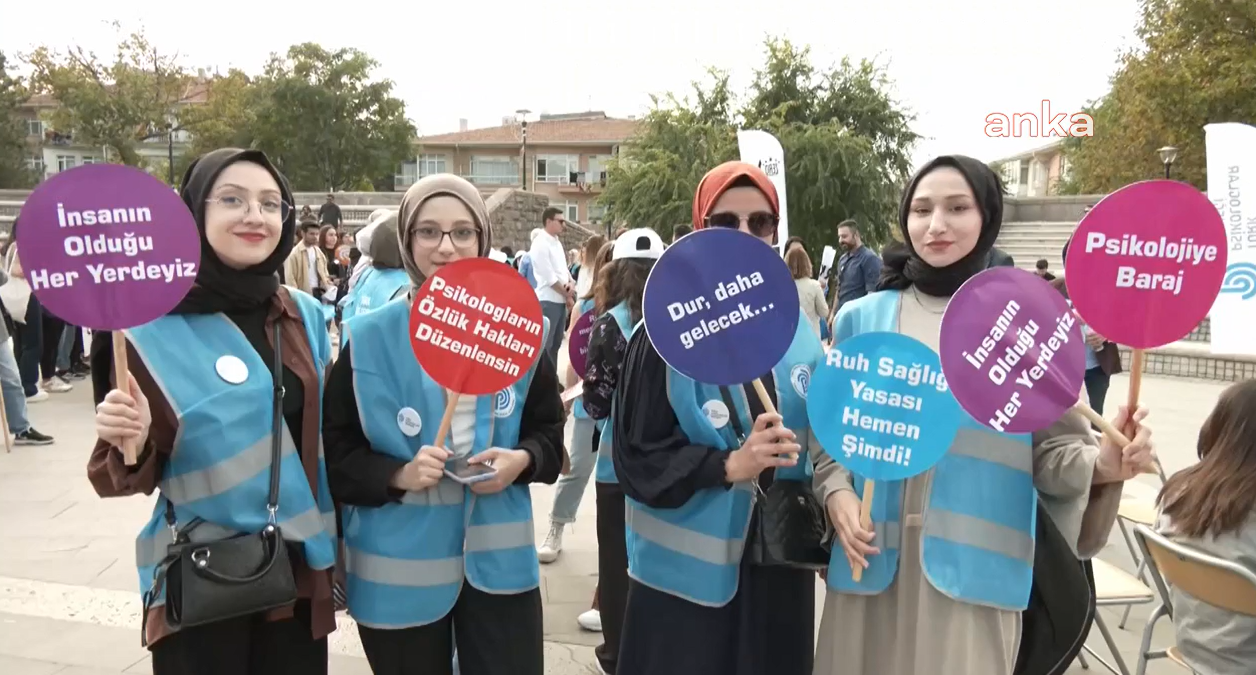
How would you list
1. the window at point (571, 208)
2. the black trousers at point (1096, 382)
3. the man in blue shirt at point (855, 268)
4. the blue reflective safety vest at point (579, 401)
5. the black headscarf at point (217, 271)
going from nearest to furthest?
the black headscarf at point (217, 271)
the blue reflective safety vest at point (579, 401)
the black trousers at point (1096, 382)
the man in blue shirt at point (855, 268)
the window at point (571, 208)

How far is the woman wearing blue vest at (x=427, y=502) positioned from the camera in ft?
6.24

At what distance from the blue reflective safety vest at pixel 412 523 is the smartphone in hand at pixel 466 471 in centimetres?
3

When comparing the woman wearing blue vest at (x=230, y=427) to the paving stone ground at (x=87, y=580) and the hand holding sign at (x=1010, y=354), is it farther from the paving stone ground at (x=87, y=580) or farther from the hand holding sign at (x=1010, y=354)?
the paving stone ground at (x=87, y=580)

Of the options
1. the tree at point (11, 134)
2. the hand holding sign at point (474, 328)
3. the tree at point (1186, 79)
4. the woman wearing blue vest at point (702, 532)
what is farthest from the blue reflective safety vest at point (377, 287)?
the tree at point (11, 134)

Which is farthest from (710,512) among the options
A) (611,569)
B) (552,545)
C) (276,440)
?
(552,545)

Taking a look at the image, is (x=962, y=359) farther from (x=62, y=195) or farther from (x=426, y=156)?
(x=426, y=156)

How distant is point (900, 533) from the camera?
1.82 m

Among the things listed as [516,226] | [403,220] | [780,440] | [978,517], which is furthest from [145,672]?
[516,226]

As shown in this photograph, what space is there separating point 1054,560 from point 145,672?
3.09 metres

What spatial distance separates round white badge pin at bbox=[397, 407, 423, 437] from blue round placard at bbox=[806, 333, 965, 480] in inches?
34.6

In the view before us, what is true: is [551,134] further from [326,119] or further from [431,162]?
[326,119]

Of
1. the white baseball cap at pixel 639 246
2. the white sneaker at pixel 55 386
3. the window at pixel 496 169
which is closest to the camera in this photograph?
the white baseball cap at pixel 639 246

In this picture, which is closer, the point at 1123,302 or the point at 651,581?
the point at 1123,302

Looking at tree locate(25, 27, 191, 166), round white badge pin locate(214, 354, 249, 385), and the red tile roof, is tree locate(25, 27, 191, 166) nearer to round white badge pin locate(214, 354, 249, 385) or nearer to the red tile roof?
the red tile roof
